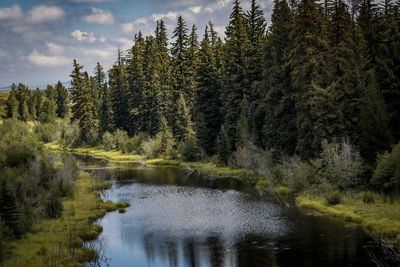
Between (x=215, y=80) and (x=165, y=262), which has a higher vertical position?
(x=215, y=80)

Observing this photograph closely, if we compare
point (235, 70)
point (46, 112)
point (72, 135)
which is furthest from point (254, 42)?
point (46, 112)

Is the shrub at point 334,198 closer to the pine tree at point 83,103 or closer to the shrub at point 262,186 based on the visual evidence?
the shrub at point 262,186

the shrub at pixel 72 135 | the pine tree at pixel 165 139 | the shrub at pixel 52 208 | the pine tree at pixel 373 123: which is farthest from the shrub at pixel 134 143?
the pine tree at pixel 373 123

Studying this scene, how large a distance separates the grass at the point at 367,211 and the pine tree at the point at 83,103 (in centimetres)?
7115

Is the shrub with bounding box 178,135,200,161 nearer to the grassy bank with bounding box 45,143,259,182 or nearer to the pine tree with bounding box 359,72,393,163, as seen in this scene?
the grassy bank with bounding box 45,143,259,182

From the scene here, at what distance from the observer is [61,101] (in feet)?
465

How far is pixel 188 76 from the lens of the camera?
3061 inches

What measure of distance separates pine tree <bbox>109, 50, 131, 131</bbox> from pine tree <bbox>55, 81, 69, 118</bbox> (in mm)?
52810

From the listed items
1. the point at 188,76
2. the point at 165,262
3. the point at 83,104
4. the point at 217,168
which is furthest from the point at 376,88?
the point at 83,104

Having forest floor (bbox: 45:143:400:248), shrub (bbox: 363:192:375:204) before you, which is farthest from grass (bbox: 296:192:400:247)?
shrub (bbox: 363:192:375:204)

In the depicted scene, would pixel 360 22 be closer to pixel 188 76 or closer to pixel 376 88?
pixel 376 88

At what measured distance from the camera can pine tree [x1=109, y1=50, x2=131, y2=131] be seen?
95000mm

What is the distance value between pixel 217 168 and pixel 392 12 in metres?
30.0

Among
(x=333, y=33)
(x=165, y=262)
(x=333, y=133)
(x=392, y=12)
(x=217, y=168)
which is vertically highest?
(x=392, y=12)
